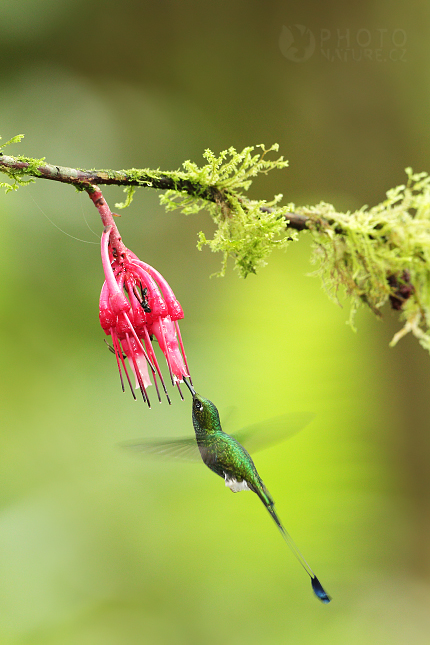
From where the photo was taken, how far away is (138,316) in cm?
68

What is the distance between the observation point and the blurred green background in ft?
6.93

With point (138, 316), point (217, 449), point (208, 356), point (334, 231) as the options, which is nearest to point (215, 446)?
point (217, 449)

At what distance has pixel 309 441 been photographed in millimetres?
2266

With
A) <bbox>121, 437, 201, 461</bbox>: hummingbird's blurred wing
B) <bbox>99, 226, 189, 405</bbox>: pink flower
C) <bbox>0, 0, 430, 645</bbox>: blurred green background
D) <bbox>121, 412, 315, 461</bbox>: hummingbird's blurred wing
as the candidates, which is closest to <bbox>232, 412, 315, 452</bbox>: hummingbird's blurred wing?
<bbox>121, 412, 315, 461</bbox>: hummingbird's blurred wing

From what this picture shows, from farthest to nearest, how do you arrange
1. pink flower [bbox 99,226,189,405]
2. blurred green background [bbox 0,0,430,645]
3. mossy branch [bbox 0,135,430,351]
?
blurred green background [bbox 0,0,430,645]
mossy branch [bbox 0,135,430,351]
pink flower [bbox 99,226,189,405]

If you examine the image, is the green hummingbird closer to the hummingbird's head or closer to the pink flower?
the hummingbird's head

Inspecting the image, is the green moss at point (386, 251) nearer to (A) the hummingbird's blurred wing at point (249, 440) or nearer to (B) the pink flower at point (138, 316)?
(A) the hummingbird's blurred wing at point (249, 440)

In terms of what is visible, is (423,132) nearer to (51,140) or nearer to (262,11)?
(262,11)

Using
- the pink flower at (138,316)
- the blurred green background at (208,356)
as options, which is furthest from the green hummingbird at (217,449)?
the blurred green background at (208,356)

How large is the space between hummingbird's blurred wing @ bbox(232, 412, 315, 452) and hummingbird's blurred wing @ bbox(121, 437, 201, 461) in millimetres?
133

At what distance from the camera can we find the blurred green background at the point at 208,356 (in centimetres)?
211

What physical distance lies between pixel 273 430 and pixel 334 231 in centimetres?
35

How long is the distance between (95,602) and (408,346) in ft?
6.04

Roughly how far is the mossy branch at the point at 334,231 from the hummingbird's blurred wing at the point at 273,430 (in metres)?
0.19
